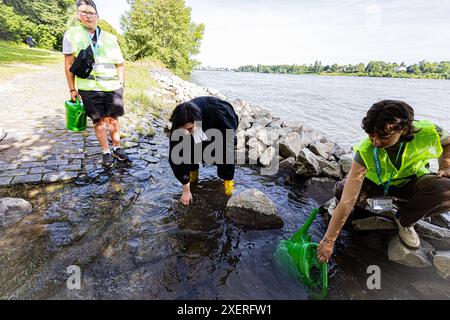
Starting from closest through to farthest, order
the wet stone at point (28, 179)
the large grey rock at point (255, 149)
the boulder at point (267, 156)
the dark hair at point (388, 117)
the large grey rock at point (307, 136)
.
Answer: the dark hair at point (388, 117), the wet stone at point (28, 179), the boulder at point (267, 156), the large grey rock at point (255, 149), the large grey rock at point (307, 136)

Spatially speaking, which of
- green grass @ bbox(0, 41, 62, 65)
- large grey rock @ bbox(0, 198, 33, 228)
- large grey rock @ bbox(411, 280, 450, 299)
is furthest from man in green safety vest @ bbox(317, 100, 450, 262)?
green grass @ bbox(0, 41, 62, 65)

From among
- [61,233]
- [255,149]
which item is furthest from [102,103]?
[255,149]

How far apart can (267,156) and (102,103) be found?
3.36m

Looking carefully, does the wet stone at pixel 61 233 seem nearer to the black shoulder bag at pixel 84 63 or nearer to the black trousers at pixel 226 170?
the black trousers at pixel 226 170

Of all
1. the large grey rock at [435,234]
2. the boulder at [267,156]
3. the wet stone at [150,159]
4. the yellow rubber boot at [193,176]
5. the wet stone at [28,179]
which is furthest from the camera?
the boulder at [267,156]

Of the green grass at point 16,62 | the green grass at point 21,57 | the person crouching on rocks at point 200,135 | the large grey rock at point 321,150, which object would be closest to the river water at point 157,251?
the person crouching on rocks at point 200,135

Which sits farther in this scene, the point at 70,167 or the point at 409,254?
Result: the point at 70,167

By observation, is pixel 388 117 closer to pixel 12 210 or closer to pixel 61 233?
pixel 61 233

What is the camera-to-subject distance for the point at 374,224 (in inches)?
121

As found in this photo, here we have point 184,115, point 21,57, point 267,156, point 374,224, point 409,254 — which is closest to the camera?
point 184,115

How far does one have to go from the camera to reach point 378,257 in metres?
2.84

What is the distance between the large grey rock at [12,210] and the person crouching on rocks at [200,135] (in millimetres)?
1827

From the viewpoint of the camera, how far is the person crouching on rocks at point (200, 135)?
8.57ft

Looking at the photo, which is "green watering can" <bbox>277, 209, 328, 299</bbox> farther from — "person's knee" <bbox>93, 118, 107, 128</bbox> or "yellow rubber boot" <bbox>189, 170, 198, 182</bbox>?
"person's knee" <bbox>93, 118, 107, 128</bbox>
